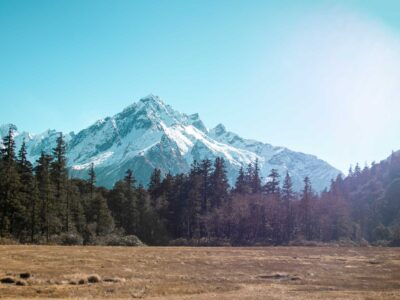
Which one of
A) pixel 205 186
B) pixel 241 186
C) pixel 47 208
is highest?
pixel 241 186

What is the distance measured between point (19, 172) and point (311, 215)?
8031 cm

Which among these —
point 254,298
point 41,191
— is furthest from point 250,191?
point 254,298

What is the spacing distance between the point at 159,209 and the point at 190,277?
264ft

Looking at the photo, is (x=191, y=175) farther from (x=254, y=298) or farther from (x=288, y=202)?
(x=254, y=298)

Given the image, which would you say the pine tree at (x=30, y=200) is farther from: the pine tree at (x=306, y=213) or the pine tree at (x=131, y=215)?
the pine tree at (x=306, y=213)

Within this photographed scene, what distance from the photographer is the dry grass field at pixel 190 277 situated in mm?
30312

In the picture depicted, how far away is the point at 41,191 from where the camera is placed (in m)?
85.4

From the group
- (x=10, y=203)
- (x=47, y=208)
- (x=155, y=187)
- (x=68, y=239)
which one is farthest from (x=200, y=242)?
(x=10, y=203)

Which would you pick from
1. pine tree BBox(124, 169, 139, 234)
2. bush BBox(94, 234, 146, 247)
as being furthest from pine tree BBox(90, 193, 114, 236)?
pine tree BBox(124, 169, 139, 234)

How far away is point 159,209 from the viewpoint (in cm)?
11931

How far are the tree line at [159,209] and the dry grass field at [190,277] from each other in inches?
1343

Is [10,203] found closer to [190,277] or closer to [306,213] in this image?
[190,277]

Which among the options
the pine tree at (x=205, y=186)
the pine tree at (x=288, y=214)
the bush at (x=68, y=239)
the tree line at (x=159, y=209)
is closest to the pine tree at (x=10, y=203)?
Answer: the tree line at (x=159, y=209)

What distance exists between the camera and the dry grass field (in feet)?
99.5
